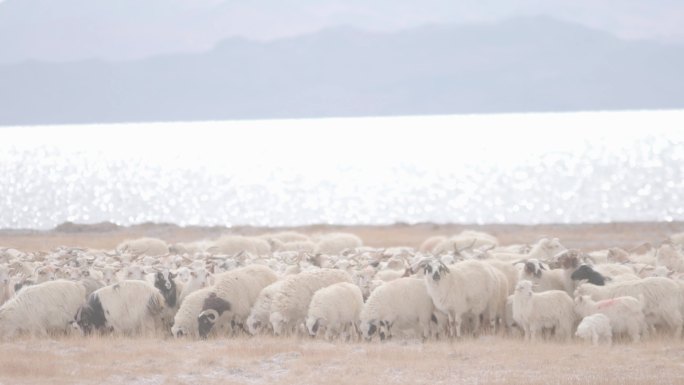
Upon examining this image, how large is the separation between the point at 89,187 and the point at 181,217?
110 ft

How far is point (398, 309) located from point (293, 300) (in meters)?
1.73

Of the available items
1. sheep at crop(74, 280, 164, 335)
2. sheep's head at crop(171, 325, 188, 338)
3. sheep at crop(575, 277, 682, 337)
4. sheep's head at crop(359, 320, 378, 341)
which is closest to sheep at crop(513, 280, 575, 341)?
sheep at crop(575, 277, 682, 337)

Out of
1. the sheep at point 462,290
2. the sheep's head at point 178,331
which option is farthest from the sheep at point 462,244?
the sheep's head at point 178,331

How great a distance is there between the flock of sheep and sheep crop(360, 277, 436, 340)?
2cm

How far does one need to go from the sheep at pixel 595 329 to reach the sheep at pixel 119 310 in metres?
6.96

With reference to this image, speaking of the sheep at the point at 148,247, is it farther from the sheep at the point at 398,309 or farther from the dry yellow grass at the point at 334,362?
the sheep at the point at 398,309

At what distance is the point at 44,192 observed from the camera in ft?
352

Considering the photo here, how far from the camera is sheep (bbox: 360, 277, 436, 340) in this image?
17625 millimetres

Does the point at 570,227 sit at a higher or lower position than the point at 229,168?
lower

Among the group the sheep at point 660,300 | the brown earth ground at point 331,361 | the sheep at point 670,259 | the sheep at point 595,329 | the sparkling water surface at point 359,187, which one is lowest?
the brown earth ground at point 331,361

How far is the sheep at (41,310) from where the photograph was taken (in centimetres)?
1812

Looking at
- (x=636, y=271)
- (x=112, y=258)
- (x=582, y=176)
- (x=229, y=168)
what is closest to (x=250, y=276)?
(x=112, y=258)

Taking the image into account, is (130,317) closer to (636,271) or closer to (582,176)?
(636,271)

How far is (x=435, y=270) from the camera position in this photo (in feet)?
57.6
